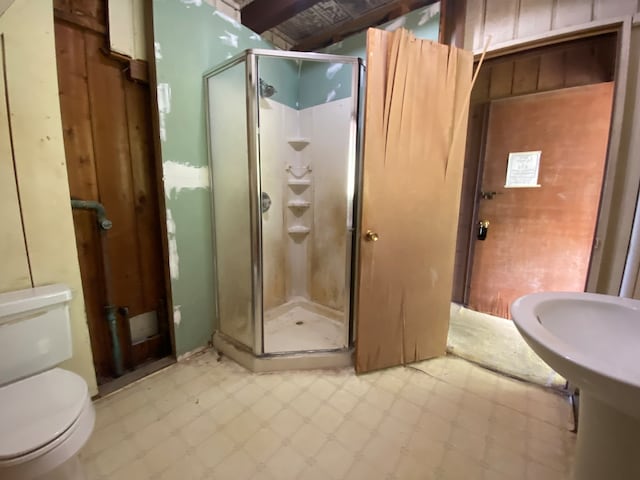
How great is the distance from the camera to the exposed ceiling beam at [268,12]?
1.80 m

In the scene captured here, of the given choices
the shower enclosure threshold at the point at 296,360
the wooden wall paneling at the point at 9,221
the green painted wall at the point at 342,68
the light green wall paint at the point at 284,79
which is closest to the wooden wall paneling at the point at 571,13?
the green painted wall at the point at 342,68

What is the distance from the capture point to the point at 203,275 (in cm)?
195

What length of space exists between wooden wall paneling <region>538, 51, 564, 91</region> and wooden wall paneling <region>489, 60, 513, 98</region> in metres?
0.20

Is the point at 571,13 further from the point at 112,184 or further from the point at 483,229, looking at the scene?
the point at 112,184

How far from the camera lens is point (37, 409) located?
96 centimetres

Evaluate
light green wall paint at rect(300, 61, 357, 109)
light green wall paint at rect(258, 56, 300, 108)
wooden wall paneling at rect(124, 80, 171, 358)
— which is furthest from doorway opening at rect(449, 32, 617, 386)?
wooden wall paneling at rect(124, 80, 171, 358)

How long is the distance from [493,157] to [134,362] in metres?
3.11

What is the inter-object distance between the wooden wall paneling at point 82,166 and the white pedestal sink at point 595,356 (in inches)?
78.0

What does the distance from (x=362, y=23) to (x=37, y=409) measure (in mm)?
2730

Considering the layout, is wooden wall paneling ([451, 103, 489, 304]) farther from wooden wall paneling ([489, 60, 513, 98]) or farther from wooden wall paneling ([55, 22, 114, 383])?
wooden wall paneling ([55, 22, 114, 383])

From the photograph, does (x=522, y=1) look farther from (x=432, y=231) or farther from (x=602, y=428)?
(x=602, y=428)

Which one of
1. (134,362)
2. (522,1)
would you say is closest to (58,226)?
(134,362)

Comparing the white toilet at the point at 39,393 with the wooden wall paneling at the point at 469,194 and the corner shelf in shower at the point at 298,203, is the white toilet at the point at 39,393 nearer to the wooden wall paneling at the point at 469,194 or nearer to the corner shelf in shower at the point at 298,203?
the corner shelf in shower at the point at 298,203

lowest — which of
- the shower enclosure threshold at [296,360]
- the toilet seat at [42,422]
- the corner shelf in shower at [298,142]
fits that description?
the shower enclosure threshold at [296,360]
